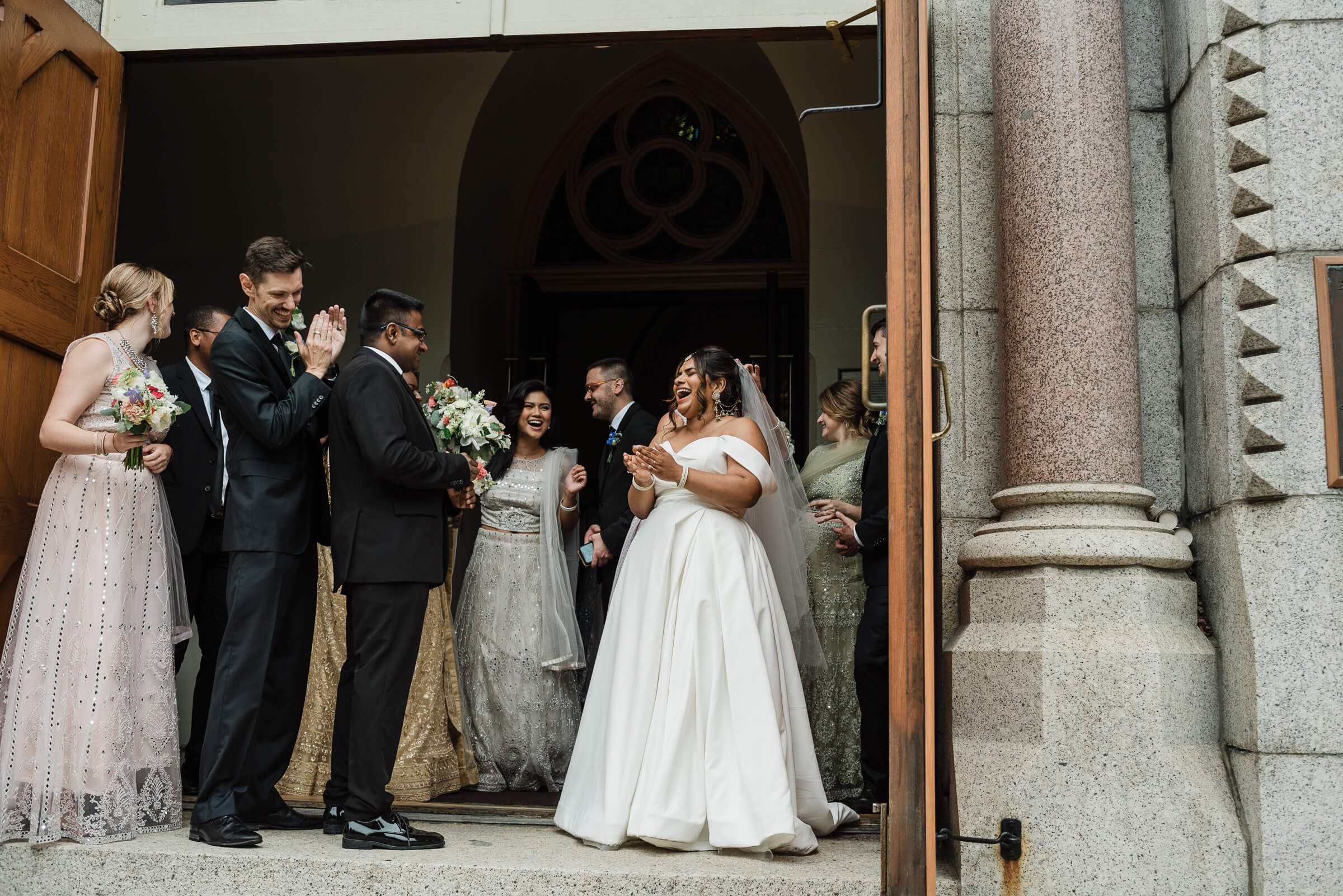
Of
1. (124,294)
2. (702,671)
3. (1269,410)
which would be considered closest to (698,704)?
(702,671)

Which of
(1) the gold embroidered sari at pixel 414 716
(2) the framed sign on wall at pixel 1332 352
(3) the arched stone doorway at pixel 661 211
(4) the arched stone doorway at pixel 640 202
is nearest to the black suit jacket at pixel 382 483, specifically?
(1) the gold embroidered sari at pixel 414 716

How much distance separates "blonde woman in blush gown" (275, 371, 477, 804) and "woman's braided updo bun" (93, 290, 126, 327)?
127 cm

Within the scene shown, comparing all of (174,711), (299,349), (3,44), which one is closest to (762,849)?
(174,711)

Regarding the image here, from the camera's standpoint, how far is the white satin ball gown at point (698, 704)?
4.21 m

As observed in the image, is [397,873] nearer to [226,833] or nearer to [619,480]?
[226,833]

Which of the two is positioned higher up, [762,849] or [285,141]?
[285,141]

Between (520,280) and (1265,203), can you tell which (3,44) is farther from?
(520,280)

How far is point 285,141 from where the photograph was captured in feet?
32.7

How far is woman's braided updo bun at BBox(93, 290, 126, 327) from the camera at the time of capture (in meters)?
4.61

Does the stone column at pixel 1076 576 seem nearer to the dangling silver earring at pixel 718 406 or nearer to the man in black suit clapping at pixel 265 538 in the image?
the dangling silver earring at pixel 718 406

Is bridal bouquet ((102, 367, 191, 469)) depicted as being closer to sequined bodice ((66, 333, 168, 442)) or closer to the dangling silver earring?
sequined bodice ((66, 333, 168, 442))

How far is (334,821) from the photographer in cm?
452

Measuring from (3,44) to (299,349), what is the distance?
1737mm

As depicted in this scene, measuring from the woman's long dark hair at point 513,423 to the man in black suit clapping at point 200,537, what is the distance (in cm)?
148
